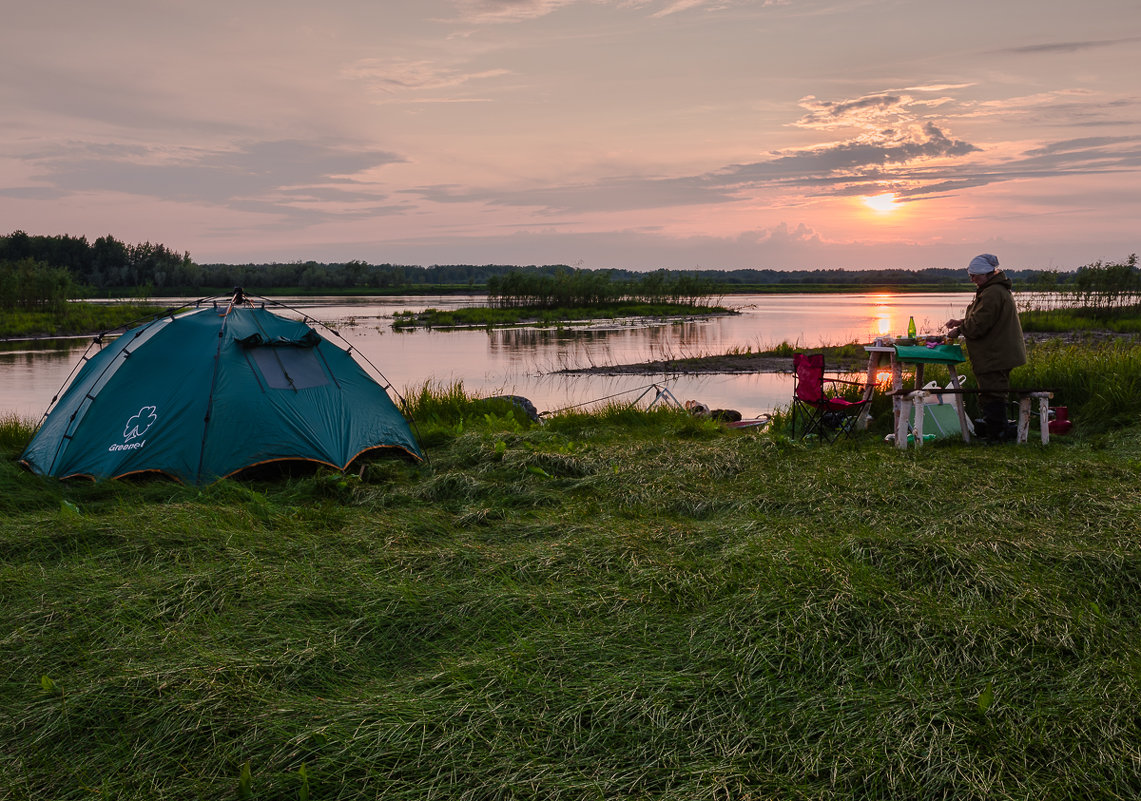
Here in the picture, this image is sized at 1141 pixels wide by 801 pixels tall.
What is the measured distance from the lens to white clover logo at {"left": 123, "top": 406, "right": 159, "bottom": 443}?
6645 millimetres

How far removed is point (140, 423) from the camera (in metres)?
6.70

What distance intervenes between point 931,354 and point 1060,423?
5.81 ft

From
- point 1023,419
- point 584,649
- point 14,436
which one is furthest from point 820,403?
point 14,436

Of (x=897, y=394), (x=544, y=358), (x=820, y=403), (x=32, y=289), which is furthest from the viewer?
(x=32, y=289)

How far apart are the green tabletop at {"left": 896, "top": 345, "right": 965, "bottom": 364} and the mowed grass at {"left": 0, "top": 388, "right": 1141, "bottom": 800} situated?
2.15 meters

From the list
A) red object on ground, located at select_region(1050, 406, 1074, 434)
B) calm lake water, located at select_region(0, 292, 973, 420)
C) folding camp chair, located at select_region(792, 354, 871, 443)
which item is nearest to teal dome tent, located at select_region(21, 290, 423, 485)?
calm lake water, located at select_region(0, 292, 973, 420)

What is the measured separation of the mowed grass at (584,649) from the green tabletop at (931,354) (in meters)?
2.15

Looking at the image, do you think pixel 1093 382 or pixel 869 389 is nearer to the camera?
pixel 869 389

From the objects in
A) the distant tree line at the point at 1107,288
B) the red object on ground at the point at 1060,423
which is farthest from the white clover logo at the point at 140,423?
the distant tree line at the point at 1107,288

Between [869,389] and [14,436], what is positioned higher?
[869,389]

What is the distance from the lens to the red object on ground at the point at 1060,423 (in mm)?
8047

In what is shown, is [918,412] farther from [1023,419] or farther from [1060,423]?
[1060,423]

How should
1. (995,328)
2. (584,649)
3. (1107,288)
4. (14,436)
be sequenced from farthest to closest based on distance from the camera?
(1107,288) → (14,436) → (995,328) → (584,649)

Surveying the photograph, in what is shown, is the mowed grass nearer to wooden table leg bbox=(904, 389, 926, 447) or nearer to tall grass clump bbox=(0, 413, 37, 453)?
wooden table leg bbox=(904, 389, 926, 447)
